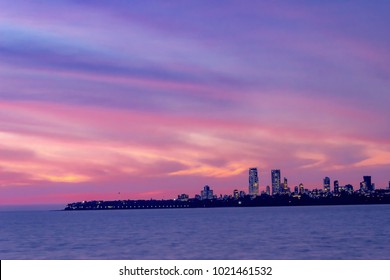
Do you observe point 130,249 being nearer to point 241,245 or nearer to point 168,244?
point 168,244

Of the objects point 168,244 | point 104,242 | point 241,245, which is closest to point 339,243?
point 241,245

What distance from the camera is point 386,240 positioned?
8200 cm

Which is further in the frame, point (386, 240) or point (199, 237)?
point (199, 237)

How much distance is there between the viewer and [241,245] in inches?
2980
